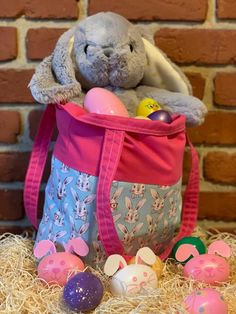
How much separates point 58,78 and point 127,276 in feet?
1.13

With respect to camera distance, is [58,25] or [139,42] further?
[58,25]

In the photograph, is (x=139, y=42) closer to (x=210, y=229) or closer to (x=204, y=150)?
(x=204, y=150)

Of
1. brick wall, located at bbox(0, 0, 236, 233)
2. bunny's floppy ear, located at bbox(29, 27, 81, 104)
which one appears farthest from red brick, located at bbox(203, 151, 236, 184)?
bunny's floppy ear, located at bbox(29, 27, 81, 104)

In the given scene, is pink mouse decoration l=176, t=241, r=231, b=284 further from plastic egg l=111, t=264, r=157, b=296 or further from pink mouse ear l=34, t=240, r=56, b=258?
pink mouse ear l=34, t=240, r=56, b=258

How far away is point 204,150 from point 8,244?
1.38ft

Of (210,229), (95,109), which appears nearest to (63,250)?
(95,109)

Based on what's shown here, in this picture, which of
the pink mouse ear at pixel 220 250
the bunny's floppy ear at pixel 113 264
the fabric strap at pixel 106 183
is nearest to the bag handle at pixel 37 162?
the fabric strap at pixel 106 183

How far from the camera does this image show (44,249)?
853 mm

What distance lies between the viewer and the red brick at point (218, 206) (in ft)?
3.53

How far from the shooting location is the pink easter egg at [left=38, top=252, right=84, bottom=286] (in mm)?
803

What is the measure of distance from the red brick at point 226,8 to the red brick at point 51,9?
27cm

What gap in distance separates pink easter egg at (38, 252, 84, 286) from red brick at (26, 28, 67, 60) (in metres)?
0.40

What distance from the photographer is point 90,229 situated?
0.84m

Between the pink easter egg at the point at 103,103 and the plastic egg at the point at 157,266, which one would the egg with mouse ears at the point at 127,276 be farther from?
the pink easter egg at the point at 103,103
